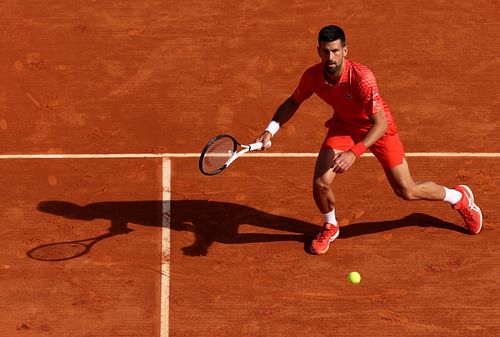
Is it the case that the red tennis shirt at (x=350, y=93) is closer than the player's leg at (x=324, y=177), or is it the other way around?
the red tennis shirt at (x=350, y=93)

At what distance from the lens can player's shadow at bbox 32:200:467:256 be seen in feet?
36.7

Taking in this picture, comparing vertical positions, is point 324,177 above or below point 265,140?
below

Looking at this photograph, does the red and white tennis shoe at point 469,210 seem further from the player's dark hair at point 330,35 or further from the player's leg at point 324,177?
the player's dark hair at point 330,35

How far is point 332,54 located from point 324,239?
2071 millimetres

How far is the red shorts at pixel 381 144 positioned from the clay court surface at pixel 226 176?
1051 mm

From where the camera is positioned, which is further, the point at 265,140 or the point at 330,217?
the point at 330,217

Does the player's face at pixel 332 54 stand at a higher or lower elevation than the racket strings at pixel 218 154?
higher

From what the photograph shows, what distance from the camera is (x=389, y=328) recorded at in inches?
401

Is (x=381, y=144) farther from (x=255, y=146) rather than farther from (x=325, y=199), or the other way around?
(x=255, y=146)

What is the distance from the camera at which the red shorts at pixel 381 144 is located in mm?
10383

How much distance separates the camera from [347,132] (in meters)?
10.5

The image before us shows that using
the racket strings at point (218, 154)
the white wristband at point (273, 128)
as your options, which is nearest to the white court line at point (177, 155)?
the racket strings at point (218, 154)

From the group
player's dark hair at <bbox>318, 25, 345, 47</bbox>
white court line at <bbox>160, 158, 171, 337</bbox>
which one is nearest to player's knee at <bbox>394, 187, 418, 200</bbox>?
player's dark hair at <bbox>318, 25, 345, 47</bbox>

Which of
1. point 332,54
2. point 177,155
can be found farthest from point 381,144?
point 177,155
